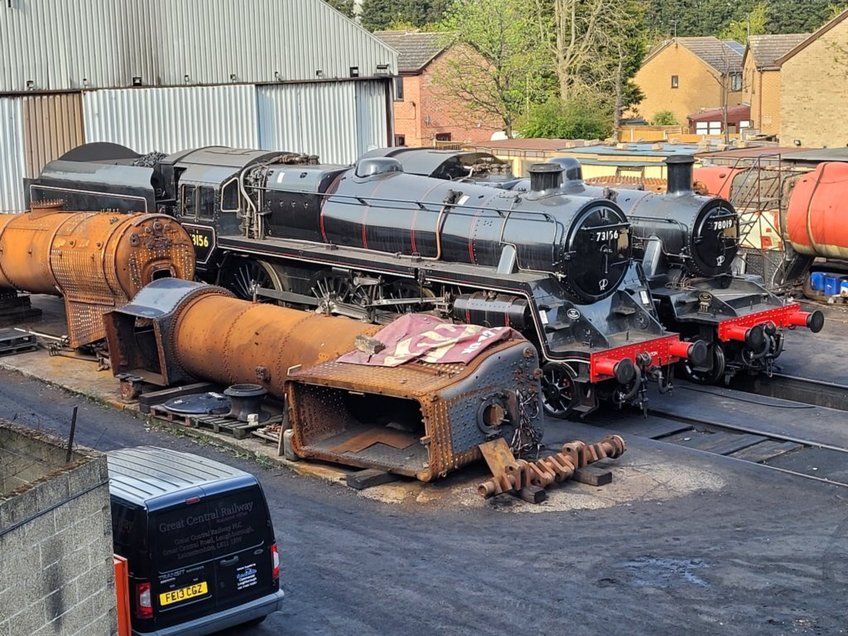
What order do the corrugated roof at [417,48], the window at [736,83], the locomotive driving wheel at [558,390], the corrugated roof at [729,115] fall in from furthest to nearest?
the window at [736,83] < the corrugated roof at [729,115] < the corrugated roof at [417,48] < the locomotive driving wheel at [558,390]

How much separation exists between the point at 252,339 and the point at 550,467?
4.53 metres

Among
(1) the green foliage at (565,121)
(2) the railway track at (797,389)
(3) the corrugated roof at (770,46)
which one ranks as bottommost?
(2) the railway track at (797,389)

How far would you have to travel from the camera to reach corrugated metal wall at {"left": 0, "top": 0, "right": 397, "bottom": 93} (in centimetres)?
2534

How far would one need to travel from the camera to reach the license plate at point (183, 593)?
891 centimetres

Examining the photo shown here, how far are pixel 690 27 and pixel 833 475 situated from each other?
11014 centimetres

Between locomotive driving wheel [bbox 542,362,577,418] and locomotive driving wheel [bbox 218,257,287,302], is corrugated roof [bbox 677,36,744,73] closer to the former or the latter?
locomotive driving wheel [bbox 218,257,287,302]

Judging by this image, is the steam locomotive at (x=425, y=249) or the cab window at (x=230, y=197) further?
the cab window at (x=230, y=197)

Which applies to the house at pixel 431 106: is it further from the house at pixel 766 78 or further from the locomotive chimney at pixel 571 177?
the locomotive chimney at pixel 571 177

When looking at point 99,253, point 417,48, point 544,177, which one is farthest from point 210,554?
point 417,48

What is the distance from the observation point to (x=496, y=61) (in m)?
56.8

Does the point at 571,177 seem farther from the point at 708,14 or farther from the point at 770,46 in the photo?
the point at 708,14

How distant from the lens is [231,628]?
988cm

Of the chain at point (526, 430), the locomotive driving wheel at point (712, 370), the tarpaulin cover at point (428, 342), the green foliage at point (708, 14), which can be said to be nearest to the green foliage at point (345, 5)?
the green foliage at point (708, 14)

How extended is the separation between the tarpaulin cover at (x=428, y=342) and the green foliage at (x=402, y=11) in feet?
321
